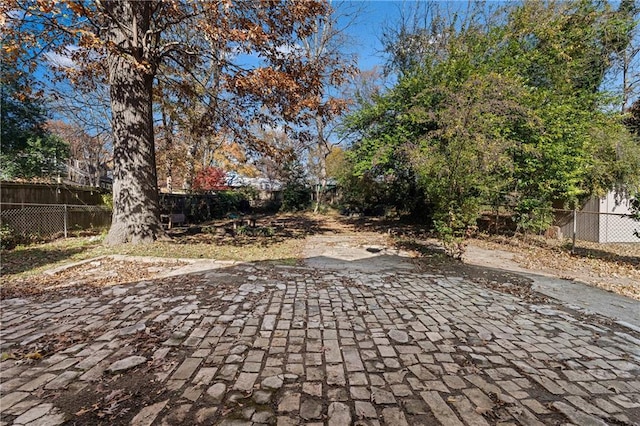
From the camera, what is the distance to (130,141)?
653 cm

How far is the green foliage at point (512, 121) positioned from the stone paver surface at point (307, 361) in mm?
3221

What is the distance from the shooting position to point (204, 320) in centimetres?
304

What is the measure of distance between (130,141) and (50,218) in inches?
142

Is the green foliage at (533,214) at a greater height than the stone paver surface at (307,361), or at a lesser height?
greater

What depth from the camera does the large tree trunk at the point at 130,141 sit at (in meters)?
6.39

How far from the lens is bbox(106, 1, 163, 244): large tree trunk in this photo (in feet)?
21.0

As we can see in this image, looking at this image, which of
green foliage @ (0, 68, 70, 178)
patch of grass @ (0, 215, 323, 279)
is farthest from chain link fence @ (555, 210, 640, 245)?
green foliage @ (0, 68, 70, 178)

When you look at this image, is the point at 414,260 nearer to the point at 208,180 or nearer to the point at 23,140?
the point at 23,140

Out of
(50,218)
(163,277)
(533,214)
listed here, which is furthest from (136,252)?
(533,214)

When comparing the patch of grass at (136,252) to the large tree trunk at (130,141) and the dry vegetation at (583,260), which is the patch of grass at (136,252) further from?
the dry vegetation at (583,260)

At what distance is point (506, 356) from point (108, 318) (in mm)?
3903

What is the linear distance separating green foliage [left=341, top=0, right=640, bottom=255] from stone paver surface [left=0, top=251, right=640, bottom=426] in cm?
322

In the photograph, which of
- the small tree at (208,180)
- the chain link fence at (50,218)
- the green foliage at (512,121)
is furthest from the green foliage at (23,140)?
the green foliage at (512,121)

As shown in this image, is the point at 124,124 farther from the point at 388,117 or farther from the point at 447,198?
the point at 388,117
